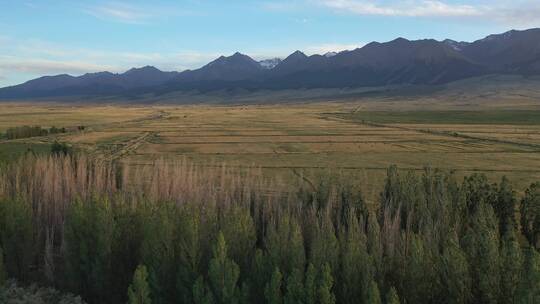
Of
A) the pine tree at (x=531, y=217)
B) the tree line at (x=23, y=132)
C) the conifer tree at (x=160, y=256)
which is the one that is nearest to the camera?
the conifer tree at (x=160, y=256)

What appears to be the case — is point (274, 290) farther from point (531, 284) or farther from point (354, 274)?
point (531, 284)

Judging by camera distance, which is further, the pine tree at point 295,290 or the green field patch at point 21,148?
the green field patch at point 21,148

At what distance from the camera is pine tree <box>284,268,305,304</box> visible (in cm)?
2492

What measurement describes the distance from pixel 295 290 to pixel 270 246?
17.4 feet

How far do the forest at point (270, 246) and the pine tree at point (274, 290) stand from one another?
7 centimetres

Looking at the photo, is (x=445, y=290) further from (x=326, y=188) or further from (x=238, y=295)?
(x=326, y=188)

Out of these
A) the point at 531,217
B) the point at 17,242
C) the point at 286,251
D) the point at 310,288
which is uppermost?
the point at 286,251

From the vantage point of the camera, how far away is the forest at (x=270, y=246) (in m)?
25.2

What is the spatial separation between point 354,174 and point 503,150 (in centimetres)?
3309

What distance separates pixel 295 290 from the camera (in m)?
25.2

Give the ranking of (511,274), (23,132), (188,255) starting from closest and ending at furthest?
(511,274), (188,255), (23,132)

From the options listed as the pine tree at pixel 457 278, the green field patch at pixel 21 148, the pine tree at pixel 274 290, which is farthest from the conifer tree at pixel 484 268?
the green field patch at pixel 21 148

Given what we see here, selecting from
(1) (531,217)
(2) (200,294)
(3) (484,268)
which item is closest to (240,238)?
(2) (200,294)

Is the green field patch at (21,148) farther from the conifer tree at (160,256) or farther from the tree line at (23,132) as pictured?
the conifer tree at (160,256)
